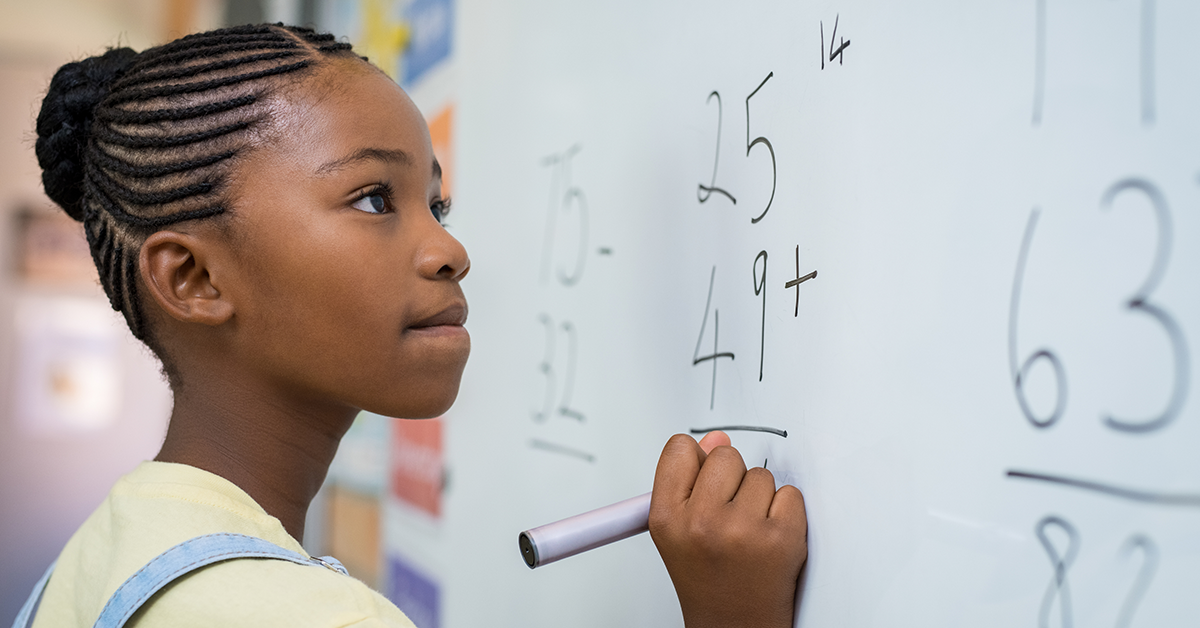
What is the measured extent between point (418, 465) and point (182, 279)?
1.75 feet

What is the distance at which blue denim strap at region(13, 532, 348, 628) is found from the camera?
37 cm

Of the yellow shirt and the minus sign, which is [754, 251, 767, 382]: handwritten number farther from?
the yellow shirt

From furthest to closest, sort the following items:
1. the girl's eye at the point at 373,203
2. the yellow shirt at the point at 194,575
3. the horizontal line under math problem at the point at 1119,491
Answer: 1. the girl's eye at the point at 373,203
2. the yellow shirt at the point at 194,575
3. the horizontal line under math problem at the point at 1119,491

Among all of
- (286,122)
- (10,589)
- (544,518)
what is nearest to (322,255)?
(286,122)

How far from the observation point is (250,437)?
1.57ft

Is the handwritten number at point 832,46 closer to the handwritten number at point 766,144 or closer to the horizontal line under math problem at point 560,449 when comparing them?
the handwritten number at point 766,144

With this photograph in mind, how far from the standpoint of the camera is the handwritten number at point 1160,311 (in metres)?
0.24

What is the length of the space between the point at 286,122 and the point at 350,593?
0.81ft

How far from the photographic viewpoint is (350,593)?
37 centimetres

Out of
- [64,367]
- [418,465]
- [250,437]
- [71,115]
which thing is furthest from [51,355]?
[250,437]

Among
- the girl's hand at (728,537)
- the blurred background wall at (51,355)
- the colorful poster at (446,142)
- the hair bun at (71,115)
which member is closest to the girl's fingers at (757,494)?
the girl's hand at (728,537)

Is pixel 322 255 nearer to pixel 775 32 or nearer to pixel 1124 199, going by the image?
pixel 775 32

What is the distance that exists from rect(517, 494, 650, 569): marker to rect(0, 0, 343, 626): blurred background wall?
1684 mm

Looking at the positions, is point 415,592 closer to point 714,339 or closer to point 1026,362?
point 714,339
